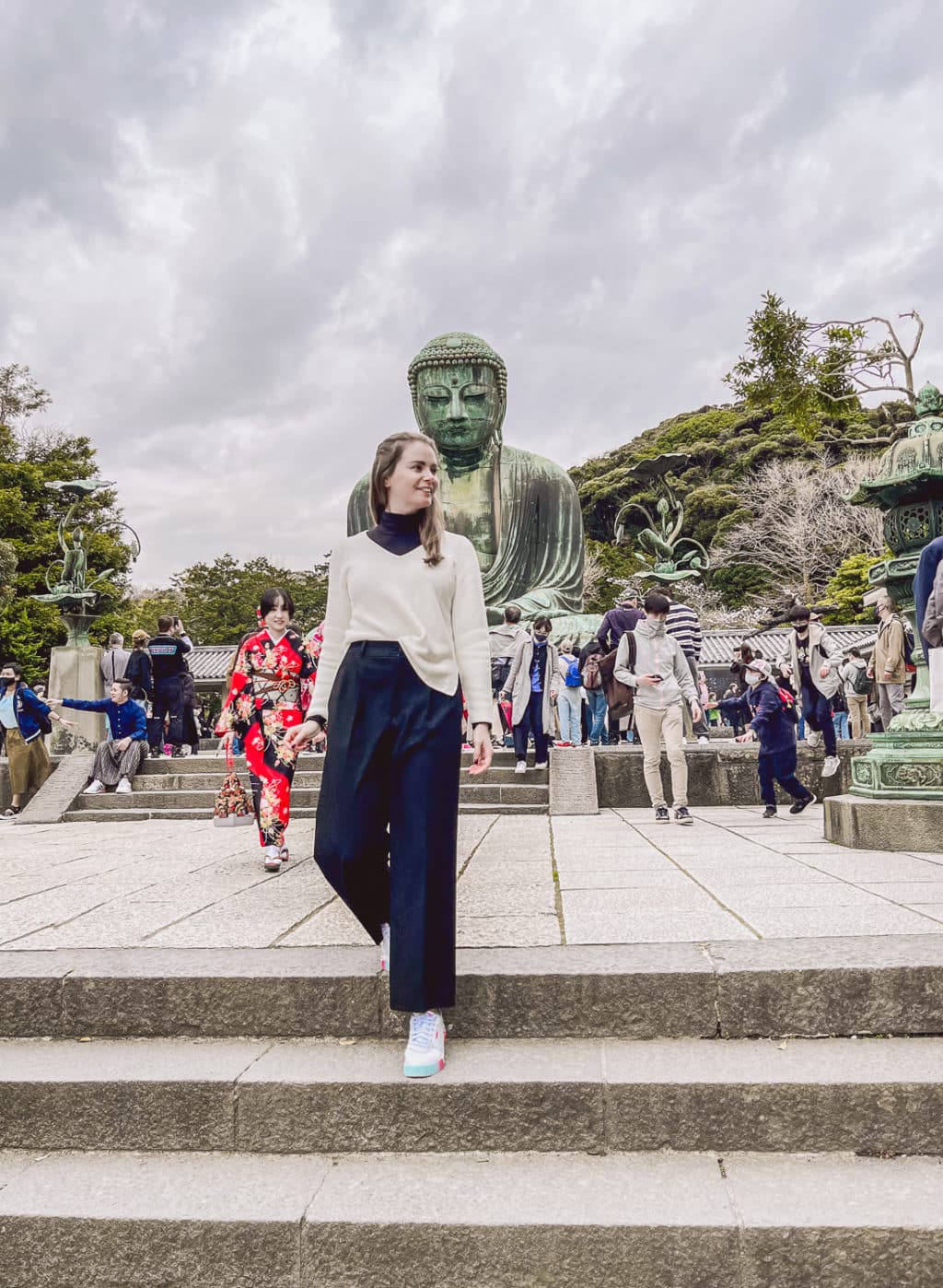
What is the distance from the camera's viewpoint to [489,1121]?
2.08 metres

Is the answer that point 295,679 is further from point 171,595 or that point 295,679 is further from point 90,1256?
point 171,595

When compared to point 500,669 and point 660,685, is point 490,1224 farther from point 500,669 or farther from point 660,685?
point 500,669

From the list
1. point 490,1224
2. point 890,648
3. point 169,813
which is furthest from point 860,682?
point 490,1224

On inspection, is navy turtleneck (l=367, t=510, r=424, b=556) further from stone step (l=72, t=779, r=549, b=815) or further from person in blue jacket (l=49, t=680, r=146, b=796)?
person in blue jacket (l=49, t=680, r=146, b=796)

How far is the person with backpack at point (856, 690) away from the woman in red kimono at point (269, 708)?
835 cm

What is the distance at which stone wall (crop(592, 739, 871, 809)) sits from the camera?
7.45 metres

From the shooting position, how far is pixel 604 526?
130ft

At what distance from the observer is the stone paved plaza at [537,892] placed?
2.94 meters

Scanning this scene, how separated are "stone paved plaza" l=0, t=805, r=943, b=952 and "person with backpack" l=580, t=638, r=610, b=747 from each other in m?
3.24

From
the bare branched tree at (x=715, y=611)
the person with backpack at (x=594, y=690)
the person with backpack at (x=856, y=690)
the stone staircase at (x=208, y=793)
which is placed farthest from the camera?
the bare branched tree at (x=715, y=611)

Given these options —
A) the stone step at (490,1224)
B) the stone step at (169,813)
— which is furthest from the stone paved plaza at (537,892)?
the stone step at (169,813)

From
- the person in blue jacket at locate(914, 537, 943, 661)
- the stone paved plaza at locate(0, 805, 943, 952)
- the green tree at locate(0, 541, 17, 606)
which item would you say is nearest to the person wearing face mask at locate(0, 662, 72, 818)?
the stone paved plaza at locate(0, 805, 943, 952)

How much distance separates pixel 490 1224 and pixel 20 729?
768cm

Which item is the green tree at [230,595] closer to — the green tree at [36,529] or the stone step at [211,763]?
the green tree at [36,529]
